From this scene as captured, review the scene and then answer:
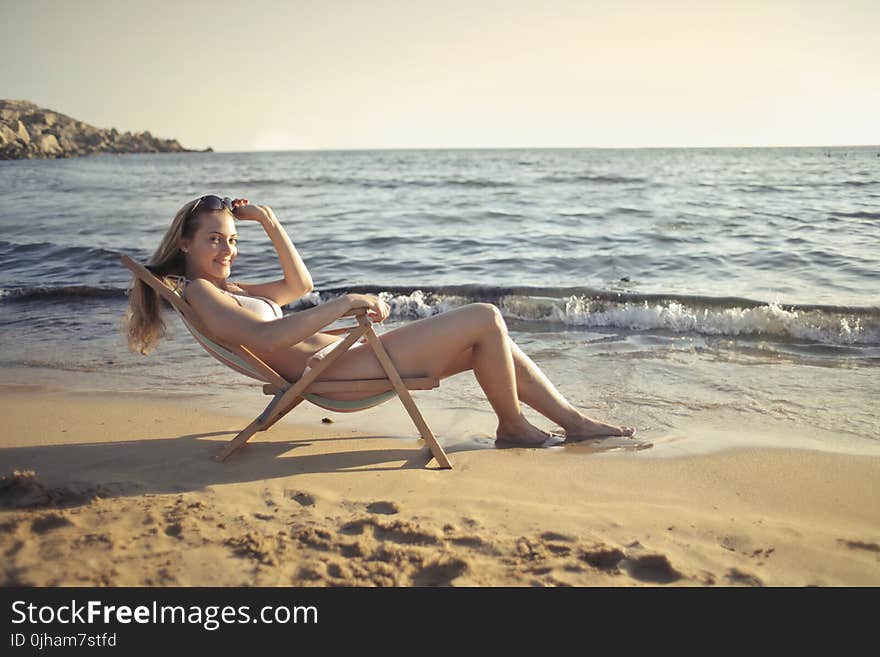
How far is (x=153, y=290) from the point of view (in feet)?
12.6

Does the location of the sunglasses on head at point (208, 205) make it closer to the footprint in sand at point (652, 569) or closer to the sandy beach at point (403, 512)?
the sandy beach at point (403, 512)

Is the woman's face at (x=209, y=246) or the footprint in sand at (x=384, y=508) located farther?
the woman's face at (x=209, y=246)

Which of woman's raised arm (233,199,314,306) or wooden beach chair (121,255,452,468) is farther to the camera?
woman's raised arm (233,199,314,306)

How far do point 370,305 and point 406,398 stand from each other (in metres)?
0.50

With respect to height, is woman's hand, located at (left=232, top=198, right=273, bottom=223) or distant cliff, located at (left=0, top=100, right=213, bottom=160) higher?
distant cliff, located at (left=0, top=100, right=213, bottom=160)

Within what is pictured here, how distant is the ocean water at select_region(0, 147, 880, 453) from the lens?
5094 millimetres

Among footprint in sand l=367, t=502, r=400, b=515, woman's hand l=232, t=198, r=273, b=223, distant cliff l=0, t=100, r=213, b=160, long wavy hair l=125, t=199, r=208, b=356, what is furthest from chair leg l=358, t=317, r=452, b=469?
distant cliff l=0, t=100, r=213, b=160

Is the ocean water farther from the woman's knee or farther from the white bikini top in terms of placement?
the white bikini top

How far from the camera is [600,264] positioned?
1079 centimetres

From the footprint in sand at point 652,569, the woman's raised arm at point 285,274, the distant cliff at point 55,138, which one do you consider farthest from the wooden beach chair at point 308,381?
the distant cliff at point 55,138

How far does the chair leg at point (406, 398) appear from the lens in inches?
141

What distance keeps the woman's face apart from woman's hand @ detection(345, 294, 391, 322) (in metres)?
0.75

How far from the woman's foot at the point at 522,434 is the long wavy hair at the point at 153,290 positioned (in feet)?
6.28
